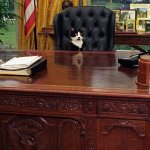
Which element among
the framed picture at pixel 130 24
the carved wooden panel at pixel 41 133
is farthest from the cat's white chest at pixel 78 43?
the carved wooden panel at pixel 41 133

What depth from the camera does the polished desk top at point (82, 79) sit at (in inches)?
64.4

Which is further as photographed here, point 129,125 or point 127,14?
point 127,14

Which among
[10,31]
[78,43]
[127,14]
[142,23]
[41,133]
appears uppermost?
[127,14]

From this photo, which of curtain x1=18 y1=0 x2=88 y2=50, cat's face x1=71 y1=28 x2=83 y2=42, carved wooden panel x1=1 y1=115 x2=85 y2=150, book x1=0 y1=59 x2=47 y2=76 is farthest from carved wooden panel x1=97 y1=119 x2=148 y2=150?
curtain x1=18 y1=0 x2=88 y2=50

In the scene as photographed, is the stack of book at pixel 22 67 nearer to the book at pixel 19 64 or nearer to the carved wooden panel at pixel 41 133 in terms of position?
the book at pixel 19 64

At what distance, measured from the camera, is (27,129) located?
1771mm

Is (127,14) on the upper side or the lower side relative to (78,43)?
upper

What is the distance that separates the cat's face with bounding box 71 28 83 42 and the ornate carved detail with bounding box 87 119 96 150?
155 centimetres

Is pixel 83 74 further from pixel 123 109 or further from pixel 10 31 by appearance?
pixel 10 31

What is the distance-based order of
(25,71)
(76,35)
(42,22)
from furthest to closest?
1. (42,22)
2. (76,35)
3. (25,71)

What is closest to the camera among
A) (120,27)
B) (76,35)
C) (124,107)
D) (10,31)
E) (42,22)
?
(124,107)

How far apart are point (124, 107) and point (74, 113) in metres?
0.24

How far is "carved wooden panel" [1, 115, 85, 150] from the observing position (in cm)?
171

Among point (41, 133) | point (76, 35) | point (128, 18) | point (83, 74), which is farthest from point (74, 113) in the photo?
point (128, 18)
